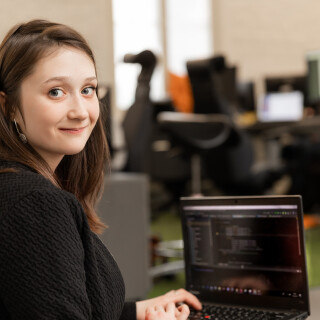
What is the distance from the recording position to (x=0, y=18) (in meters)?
1.61

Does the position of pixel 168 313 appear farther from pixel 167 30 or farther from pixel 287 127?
pixel 167 30

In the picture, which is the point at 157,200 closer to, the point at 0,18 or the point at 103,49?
the point at 103,49

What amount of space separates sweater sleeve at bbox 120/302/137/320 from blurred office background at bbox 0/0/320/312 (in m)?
0.51

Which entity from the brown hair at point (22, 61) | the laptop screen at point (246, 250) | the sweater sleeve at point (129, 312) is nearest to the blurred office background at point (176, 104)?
the brown hair at point (22, 61)

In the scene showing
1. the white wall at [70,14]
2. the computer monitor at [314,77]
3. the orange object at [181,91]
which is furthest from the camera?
the orange object at [181,91]

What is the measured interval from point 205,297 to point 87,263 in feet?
1.54

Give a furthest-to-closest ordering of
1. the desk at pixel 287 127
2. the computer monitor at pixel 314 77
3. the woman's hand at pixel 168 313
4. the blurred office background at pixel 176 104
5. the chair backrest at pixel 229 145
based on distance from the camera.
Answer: the computer monitor at pixel 314 77 → the desk at pixel 287 127 → the chair backrest at pixel 229 145 → the blurred office background at pixel 176 104 → the woman's hand at pixel 168 313

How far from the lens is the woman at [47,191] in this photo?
897 mm

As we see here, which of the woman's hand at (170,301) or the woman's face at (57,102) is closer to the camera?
the woman's face at (57,102)

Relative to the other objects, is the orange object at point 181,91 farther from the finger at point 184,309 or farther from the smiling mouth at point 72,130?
the smiling mouth at point 72,130

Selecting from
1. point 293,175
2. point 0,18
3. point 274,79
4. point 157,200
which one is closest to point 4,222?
point 0,18

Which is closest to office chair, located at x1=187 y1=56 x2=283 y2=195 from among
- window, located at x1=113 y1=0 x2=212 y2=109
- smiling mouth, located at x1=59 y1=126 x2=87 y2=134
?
smiling mouth, located at x1=59 y1=126 x2=87 y2=134

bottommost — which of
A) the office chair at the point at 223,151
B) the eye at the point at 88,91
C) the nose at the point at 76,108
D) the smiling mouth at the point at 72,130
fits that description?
the office chair at the point at 223,151

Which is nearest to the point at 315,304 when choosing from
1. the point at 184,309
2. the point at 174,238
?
the point at 184,309
